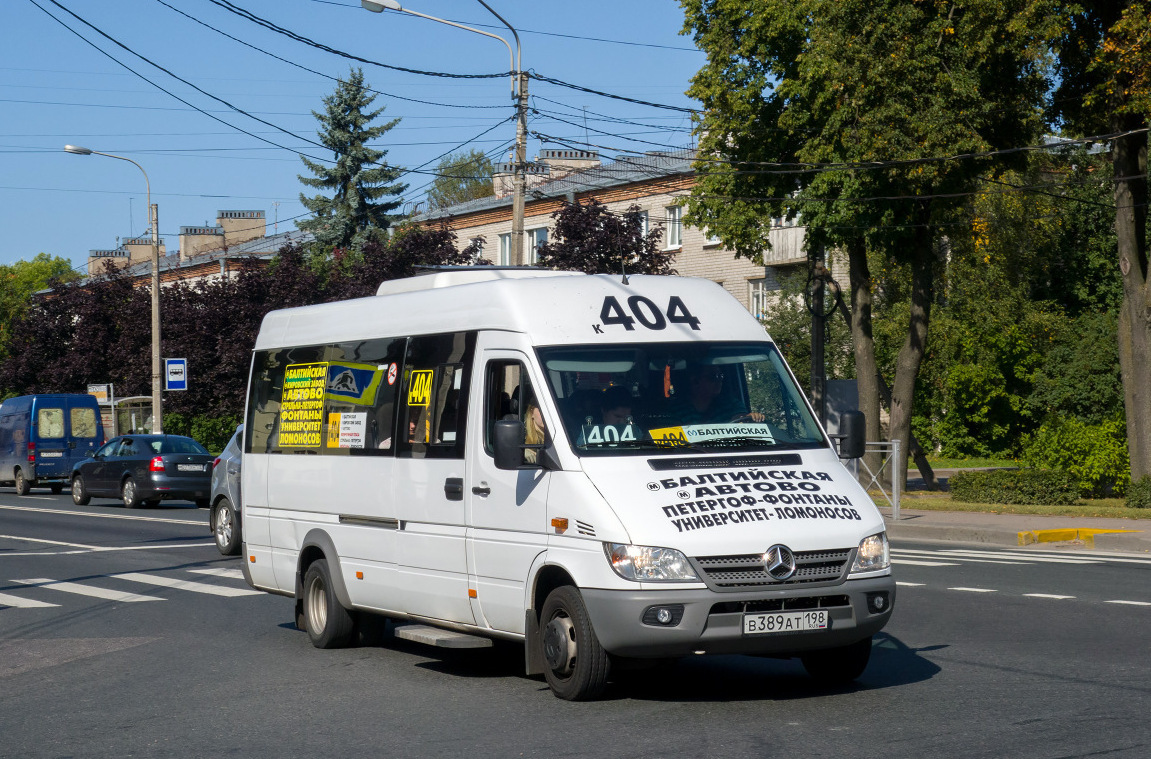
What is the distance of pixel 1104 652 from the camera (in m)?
9.38

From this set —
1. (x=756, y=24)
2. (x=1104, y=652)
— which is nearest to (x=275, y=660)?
(x=1104, y=652)

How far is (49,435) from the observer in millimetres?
37906

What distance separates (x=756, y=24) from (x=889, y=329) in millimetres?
17152

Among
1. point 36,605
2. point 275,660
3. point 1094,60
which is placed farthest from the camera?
point 1094,60

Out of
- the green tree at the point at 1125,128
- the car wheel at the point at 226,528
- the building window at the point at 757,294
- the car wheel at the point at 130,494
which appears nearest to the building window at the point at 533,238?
the building window at the point at 757,294

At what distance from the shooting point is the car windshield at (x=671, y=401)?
807 cm

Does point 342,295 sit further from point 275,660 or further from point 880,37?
point 275,660

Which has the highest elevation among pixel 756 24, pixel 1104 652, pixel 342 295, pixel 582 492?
pixel 756 24

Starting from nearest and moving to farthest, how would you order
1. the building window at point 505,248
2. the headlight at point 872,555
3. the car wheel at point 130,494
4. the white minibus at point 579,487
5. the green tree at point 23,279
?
the white minibus at point 579,487, the headlight at point 872,555, the car wheel at point 130,494, the building window at point 505,248, the green tree at point 23,279

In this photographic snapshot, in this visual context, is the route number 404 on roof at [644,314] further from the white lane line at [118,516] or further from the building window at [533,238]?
the building window at [533,238]

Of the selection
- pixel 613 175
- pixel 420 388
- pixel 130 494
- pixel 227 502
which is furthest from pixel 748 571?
pixel 613 175

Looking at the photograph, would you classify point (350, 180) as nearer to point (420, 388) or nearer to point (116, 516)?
point (116, 516)

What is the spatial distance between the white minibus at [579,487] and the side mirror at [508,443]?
0.05ft

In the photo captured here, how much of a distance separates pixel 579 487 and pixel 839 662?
6.15ft
